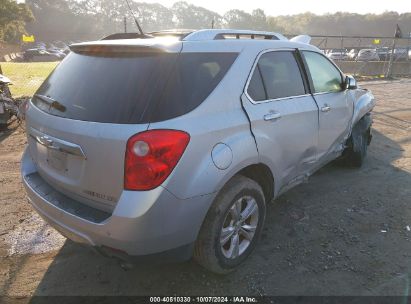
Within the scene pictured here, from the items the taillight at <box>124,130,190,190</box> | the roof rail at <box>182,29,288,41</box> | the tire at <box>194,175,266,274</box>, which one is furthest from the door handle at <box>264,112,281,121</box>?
the taillight at <box>124,130,190,190</box>

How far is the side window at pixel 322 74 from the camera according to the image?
388 cm

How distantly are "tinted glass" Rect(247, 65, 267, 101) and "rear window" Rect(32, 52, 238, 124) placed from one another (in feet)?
0.84

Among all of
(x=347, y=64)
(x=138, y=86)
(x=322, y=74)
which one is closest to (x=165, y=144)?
(x=138, y=86)

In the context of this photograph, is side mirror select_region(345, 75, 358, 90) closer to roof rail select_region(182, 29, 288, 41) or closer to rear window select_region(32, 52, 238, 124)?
roof rail select_region(182, 29, 288, 41)

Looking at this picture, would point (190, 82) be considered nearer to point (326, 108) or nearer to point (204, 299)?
point (204, 299)

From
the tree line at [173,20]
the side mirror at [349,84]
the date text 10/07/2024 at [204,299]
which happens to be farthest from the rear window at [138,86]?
the tree line at [173,20]

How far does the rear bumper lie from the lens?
7.43 ft

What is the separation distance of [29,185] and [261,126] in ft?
6.14

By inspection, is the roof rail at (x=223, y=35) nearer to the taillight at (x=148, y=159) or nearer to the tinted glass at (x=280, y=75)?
the tinted glass at (x=280, y=75)

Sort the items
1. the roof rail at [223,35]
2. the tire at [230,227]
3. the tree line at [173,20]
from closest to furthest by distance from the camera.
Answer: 1. the tire at [230,227]
2. the roof rail at [223,35]
3. the tree line at [173,20]

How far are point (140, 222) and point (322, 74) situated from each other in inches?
109

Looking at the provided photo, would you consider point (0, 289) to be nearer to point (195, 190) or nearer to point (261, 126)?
point (195, 190)

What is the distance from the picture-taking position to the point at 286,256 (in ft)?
10.6

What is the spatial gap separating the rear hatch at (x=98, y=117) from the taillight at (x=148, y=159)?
0.05 metres
